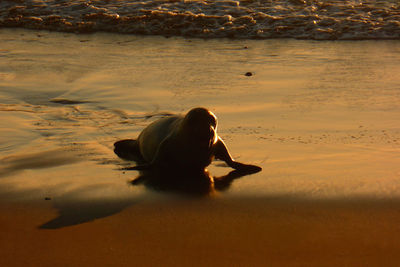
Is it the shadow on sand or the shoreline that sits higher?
the shoreline

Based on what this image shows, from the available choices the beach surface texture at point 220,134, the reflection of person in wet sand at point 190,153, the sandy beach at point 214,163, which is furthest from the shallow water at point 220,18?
the reflection of person in wet sand at point 190,153

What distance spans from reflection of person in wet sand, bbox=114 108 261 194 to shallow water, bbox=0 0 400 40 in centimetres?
791

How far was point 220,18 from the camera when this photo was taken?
558 inches

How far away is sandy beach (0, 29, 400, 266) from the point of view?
3.55 m

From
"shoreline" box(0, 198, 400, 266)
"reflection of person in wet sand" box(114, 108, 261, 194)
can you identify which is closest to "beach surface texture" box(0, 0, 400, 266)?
"shoreline" box(0, 198, 400, 266)

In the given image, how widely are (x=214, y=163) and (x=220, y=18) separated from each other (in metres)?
8.91

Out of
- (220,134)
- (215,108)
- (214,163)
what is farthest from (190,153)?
(215,108)

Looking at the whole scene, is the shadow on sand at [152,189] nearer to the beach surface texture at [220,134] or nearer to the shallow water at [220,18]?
the beach surface texture at [220,134]

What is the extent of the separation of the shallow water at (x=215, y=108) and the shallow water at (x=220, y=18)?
2.81 ft

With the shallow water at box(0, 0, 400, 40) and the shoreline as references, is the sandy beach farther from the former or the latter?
the shallow water at box(0, 0, 400, 40)

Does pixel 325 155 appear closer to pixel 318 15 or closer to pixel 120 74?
pixel 120 74

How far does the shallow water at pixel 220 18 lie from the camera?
1322 cm

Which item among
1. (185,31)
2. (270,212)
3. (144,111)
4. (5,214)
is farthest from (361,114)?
(185,31)

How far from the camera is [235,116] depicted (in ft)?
23.0
